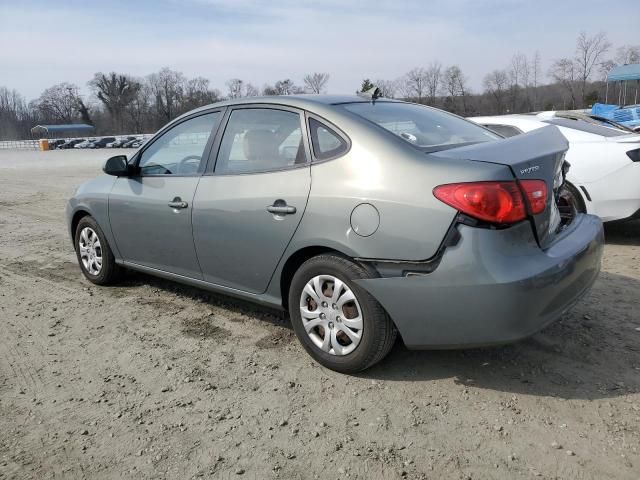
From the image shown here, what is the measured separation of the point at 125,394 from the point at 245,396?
71cm

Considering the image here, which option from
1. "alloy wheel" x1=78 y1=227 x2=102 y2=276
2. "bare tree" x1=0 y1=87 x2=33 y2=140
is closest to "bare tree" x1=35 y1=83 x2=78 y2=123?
"bare tree" x1=0 y1=87 x2=33 y2=140

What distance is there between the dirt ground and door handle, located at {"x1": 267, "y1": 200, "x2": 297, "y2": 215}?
37.7 inches

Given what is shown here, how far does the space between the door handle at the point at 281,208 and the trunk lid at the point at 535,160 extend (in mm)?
897

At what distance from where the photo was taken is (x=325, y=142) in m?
3.28

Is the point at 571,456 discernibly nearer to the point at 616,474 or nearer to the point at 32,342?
the point at 616,474

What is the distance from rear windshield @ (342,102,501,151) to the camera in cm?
325

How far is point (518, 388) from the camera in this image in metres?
3.03

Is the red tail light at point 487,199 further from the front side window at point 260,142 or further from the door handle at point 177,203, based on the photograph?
the door handle at point 177,203

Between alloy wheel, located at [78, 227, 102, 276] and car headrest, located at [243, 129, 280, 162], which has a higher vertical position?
car headrest, located at [243, 129, 280, 162]

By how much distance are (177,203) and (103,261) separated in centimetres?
145

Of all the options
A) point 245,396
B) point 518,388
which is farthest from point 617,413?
point 245,396

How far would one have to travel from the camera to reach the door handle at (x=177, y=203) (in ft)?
13.0

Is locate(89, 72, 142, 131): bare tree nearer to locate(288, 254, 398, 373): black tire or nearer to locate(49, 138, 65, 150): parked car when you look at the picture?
locate(49, 138, 65, 150): parked car

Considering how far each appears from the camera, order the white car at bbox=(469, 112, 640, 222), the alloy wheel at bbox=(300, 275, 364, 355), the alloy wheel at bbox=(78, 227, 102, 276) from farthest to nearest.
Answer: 1. the white car at bbox=(469, 112, 640, 222)
2. the alloy wheel at bbox=(78, 227, 102, 276)
3. the alloy wheel at bbox=(300, 275, 364, 355)
